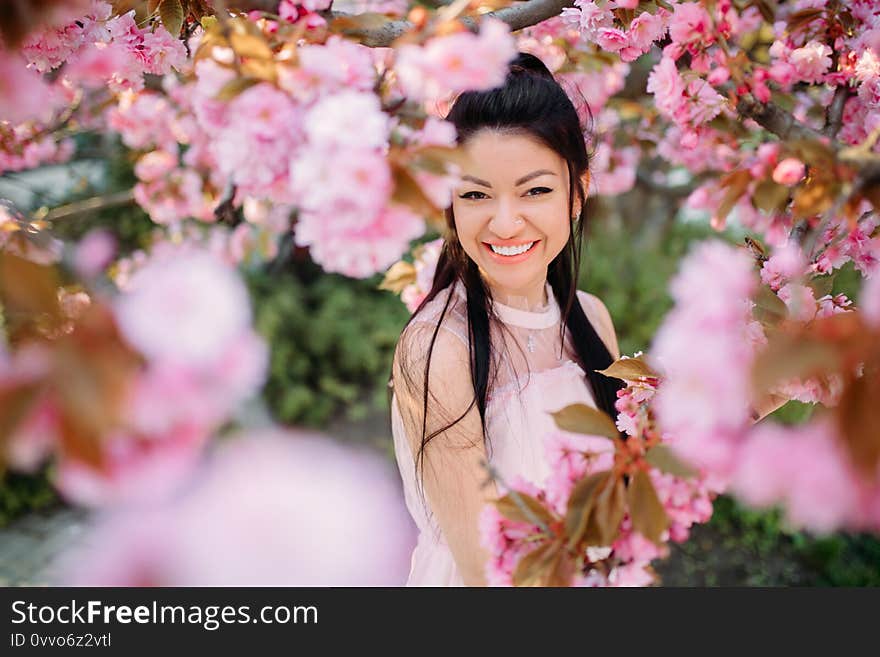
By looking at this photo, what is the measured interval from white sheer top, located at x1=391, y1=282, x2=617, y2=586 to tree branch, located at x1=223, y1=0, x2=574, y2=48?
0.65 meters

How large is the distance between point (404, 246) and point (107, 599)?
0.65m

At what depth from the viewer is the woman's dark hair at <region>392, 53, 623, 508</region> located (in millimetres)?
1450

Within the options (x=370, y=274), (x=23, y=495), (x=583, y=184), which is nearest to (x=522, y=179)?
(x=583, y=184)

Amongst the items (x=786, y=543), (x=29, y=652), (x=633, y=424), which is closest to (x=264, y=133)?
(x=633, y=424)

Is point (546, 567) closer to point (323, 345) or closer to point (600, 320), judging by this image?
point (600, 320)

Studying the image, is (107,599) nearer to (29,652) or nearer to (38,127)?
(29,652)

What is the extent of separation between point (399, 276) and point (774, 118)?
1.09 m

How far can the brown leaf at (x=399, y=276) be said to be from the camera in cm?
201

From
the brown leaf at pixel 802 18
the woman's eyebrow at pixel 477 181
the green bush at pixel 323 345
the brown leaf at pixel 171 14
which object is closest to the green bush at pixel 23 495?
the green bush at pixel 323 345

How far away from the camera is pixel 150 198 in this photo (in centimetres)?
313

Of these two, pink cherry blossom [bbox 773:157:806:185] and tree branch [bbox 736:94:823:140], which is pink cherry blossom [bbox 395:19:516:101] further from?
tree branch [bbox 736:94:823:140]

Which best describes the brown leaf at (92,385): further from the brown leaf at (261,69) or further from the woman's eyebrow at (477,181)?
the woman's eyebrow at (477,181)

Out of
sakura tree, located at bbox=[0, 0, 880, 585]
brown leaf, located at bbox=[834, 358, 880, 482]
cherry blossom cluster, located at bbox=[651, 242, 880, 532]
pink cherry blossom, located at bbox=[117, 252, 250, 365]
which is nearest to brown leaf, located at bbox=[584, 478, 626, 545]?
sakura tree, located at bbox=[0, 0, 880, 585]

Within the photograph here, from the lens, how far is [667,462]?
89 cm
